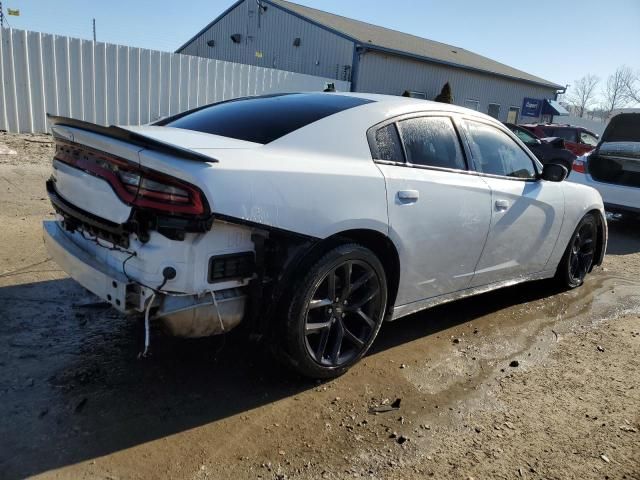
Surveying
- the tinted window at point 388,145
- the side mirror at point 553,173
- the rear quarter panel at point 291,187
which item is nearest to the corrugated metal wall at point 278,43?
the side mirror at point 553,173

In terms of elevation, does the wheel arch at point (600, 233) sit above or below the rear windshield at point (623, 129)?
below

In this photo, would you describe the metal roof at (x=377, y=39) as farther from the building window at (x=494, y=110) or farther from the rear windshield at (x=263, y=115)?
the rear windshield at (x=263, y=115)

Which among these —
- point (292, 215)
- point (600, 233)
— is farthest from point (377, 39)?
point (292, 215)

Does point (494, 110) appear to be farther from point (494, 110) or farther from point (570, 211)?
point (570, 211)

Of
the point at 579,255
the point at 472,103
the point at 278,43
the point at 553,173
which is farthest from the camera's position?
the point at 472,103

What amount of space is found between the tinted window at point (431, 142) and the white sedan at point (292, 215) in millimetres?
11

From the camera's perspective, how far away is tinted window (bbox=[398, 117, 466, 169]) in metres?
3.30

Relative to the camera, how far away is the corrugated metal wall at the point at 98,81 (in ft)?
33.1

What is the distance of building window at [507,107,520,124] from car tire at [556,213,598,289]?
25278 millimetres

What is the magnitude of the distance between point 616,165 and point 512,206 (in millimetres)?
5715

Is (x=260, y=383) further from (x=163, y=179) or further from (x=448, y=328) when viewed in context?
(x=448, y=328)

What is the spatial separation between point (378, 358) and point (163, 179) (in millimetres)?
1856

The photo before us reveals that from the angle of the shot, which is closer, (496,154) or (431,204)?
(431,204)

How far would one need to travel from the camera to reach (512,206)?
12.8 feet
